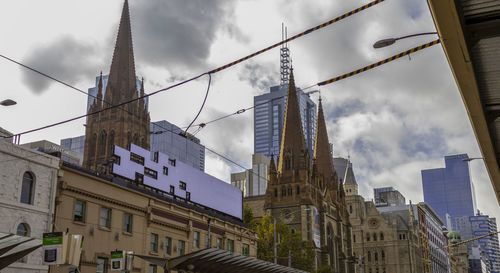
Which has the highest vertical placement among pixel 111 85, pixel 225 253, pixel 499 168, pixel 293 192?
pixel 111 85

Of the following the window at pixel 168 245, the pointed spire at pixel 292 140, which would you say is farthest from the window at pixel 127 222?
the pointed spire at pixel 292 140

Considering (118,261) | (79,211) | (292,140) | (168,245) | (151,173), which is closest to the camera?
(118,261)

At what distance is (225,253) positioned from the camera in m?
24.9

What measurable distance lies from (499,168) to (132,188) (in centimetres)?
2230

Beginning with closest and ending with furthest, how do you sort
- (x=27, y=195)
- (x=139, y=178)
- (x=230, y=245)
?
(x=27, y=195), (x=139, y=178), (x=230, y=245)

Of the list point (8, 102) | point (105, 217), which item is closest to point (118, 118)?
point (105, 217)

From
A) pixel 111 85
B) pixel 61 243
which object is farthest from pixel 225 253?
pixel 111 85

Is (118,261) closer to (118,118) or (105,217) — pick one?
(105,217)

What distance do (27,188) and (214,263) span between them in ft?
31.8

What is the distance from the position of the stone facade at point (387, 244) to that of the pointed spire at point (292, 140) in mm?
31453

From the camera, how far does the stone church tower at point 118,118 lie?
8719 centimetres

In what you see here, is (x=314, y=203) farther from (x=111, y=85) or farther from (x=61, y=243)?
(x=61, y=243)

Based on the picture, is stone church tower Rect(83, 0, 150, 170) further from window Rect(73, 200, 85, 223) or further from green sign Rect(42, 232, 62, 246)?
green sign Rect(42, 232, 62, 246)

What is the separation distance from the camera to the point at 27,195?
2722 cm
